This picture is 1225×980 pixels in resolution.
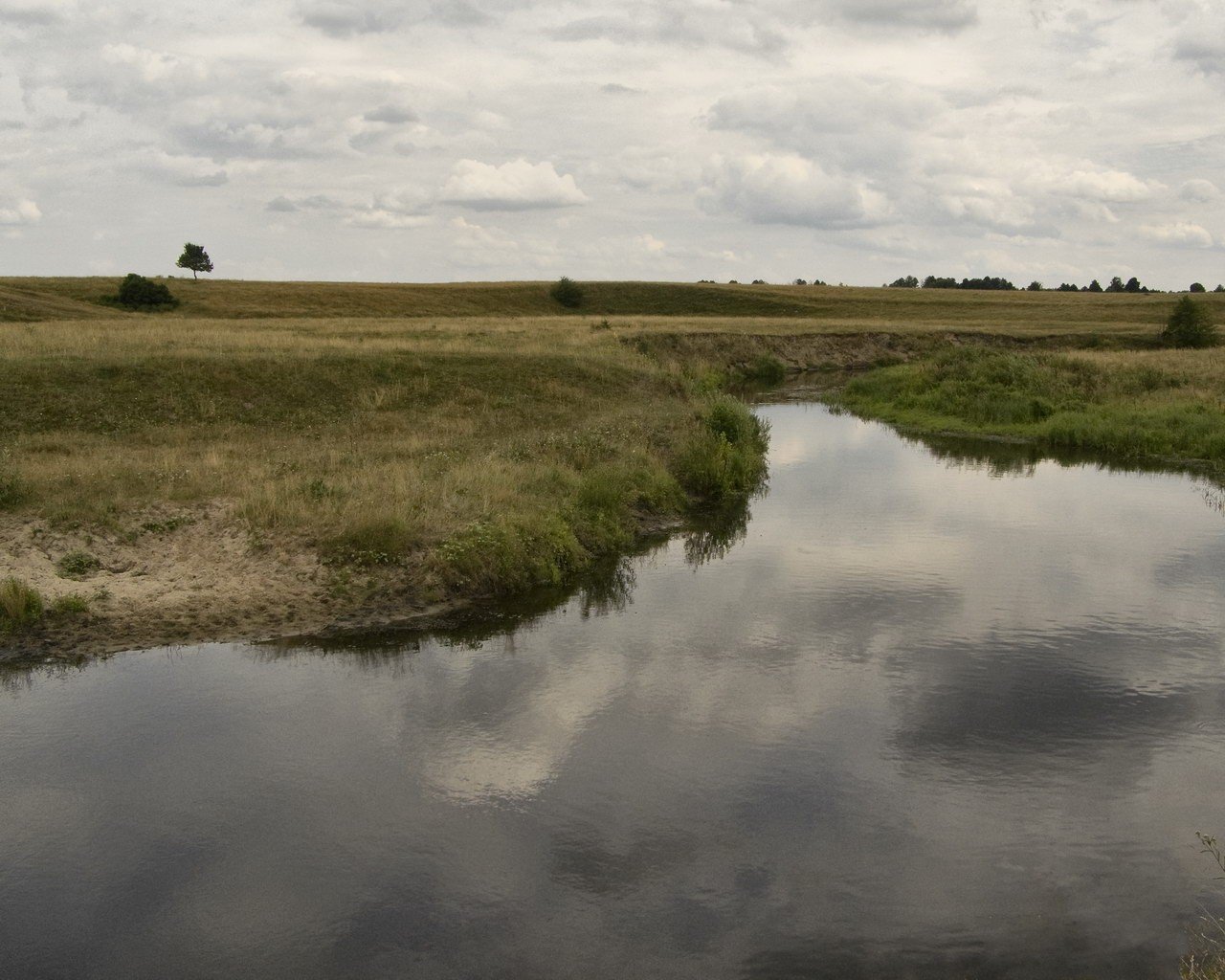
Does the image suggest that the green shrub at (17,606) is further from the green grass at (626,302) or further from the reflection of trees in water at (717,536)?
the green grass at (626,302)

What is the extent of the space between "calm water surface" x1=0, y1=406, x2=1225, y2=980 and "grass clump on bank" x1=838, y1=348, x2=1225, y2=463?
17.8 metres

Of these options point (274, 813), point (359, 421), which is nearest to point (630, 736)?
point (274, 813)

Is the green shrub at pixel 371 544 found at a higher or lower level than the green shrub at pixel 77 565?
higher

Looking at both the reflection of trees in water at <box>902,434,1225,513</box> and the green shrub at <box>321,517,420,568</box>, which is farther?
the reflection of trees in water at <box>902,434,1225,513</box>

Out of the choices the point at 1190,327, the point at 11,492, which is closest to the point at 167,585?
the point at 11,492

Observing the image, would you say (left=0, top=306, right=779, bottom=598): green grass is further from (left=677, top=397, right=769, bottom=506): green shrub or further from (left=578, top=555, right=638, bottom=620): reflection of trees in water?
(left=578, top=555, right=638, bottom=620): reflection of trees in water

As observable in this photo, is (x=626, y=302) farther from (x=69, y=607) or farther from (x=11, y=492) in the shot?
(x=69, y=607)

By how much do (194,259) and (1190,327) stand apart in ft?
275

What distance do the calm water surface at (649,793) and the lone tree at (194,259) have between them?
9207cm

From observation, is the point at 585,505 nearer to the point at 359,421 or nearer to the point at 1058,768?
the point at 359,421

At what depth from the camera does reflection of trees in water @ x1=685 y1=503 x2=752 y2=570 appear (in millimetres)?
21125

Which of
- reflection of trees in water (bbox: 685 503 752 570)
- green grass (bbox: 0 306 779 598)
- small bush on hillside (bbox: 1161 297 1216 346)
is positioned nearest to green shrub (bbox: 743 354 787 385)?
green grass (bbox: 0 306 779 598)

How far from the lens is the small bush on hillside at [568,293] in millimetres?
106125

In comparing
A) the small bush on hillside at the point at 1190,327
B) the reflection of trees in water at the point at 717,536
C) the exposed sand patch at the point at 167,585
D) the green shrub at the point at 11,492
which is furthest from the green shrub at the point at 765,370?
the green shrub at the point at 11,492
